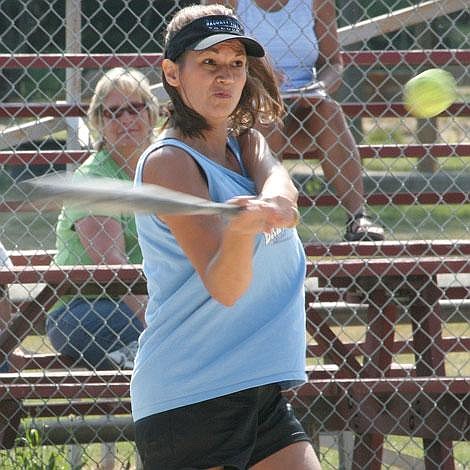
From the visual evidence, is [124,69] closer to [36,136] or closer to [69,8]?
[69,8]

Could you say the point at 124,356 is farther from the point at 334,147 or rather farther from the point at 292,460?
the point at 292,460

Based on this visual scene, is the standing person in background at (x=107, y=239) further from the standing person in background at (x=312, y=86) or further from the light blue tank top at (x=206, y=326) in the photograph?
the light blue tank top at (x=206, y=326)

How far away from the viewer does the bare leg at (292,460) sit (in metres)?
2.83

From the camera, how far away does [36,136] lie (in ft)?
20.9

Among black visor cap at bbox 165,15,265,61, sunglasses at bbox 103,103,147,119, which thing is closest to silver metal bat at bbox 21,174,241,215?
black visor cap at bbox 165,15,265,61

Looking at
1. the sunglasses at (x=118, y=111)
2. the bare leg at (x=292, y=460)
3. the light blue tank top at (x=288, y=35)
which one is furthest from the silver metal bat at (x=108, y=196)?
the light blue tank top at (x=288, y=35)

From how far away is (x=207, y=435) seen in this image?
2.81 metres

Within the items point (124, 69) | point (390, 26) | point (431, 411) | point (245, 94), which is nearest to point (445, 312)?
point (431, 411)

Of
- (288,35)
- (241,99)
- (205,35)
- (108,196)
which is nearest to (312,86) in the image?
(288,35)

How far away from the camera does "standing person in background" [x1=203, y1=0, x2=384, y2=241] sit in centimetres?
516

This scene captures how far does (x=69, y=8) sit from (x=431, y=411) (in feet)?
8.77

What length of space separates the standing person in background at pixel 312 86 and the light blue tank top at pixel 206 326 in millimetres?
2282

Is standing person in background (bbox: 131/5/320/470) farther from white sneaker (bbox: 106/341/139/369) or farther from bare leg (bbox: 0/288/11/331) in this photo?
bare leg (bbox: 0/288/11/331)

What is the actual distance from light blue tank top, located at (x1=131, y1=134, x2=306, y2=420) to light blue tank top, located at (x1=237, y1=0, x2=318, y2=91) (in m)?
2.43
